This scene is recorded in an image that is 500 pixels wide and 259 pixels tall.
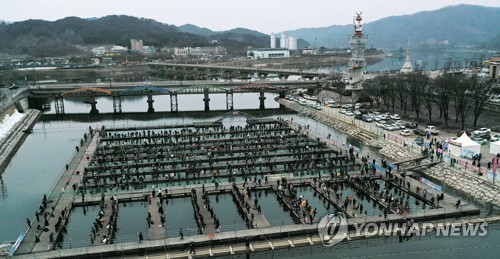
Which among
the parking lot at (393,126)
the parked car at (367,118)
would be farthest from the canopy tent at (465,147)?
the parked car at (367,118)

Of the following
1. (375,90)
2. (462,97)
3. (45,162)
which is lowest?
(45,162)

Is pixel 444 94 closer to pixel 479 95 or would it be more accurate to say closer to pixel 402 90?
pixel 479 95

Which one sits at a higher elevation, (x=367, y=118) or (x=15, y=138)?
Answer: (x=367, y=118)

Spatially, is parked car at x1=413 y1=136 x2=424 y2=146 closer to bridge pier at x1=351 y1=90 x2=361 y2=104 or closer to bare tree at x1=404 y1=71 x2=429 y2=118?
bare tree at x1=404 y1=71 x2=429 y2=118

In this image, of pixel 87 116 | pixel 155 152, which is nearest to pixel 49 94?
pixel 87 116

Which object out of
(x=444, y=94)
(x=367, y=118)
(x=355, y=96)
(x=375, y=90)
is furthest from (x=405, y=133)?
(x=355, y=96)
